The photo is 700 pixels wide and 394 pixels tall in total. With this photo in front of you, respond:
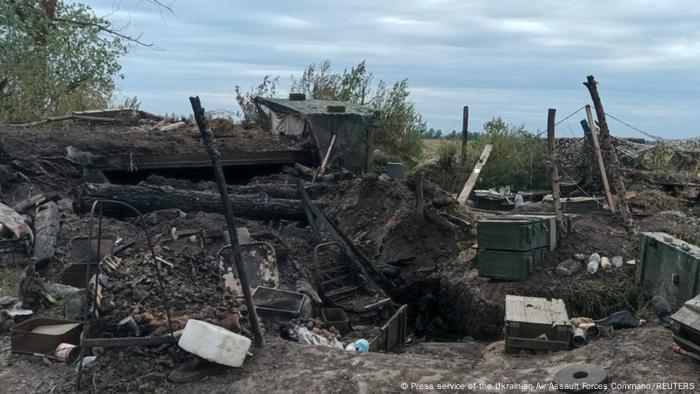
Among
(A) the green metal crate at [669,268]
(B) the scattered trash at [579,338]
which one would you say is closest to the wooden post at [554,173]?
(A) the green metal crate at [669,268]

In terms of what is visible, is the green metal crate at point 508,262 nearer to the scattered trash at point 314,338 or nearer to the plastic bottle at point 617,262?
the plastic bottle at point 617,262

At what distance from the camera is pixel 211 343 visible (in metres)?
5.21

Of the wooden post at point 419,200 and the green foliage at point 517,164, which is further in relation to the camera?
the green foliage at point 517,164

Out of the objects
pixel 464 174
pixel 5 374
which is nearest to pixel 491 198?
pixel 464 174

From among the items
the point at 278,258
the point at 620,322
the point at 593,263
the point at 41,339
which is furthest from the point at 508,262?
the point at 41,339

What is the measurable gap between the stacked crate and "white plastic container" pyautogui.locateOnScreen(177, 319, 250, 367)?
4.20 m

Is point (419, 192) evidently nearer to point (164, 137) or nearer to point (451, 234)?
point (451, 234)

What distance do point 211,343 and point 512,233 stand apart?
14.5 ft

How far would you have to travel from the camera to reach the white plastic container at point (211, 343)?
5.21 m

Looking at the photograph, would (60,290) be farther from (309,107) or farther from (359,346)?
(309,107)

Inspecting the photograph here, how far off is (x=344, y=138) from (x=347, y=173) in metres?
2.19

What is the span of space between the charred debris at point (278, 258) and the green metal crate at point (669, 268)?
23 mm

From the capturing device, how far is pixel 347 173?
13.8 m

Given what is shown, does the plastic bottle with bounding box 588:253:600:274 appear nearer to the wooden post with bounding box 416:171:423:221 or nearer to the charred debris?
the charred debris
